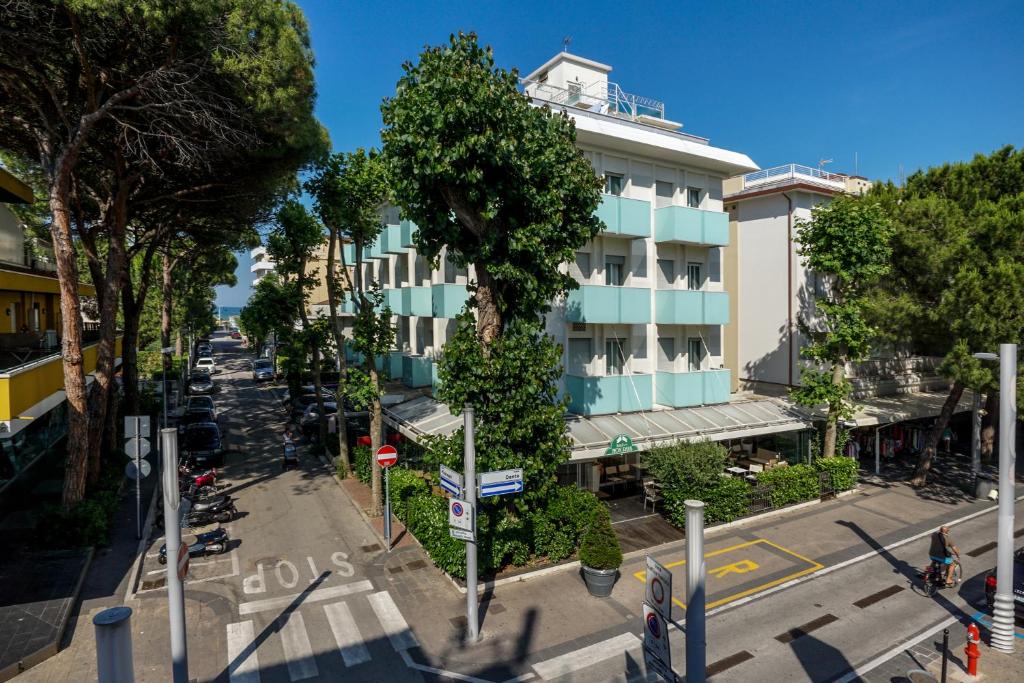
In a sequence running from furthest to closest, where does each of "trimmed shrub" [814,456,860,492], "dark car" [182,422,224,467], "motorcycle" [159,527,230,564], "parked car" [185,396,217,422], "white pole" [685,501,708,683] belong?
"parked car" [185,396,217,422] → "dark car" [182,422,224,467] → "trimmed shrub" [814,456,860,492] → "motorcycle" [159,527,230,564] → "white pole" [685,501,708,683]

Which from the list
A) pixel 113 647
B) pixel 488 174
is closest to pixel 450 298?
pixel 488 174

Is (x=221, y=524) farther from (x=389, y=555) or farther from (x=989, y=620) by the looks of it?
(x=989, y=620)

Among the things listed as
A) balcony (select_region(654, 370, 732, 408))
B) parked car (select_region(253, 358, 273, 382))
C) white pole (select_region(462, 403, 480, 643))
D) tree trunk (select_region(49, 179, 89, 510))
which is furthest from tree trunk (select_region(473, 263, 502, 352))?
parked car (select_region(253, 358, 273, 382))

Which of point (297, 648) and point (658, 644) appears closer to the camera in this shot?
point (658, 644)

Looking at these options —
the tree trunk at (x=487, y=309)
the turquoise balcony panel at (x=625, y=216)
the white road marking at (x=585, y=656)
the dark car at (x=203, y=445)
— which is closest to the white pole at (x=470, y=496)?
the white road marking at (x=585, y=656)

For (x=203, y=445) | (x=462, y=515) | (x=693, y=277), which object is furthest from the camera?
(x=203, y=445)

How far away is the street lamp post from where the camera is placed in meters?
11.2

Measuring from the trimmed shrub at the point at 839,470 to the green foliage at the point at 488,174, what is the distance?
1323 cm

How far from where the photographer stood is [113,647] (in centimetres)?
701

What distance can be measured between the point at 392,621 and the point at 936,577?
42.3 ft

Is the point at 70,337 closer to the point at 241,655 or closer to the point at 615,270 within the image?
the point at 241,655

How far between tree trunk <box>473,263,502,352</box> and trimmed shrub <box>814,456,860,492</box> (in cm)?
1435

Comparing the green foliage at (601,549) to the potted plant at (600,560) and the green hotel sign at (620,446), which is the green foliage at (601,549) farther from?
the green hotel sign at (620,446)

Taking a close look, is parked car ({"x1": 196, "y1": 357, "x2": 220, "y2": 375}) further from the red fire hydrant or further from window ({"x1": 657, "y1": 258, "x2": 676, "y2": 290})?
the red fire hydrant
